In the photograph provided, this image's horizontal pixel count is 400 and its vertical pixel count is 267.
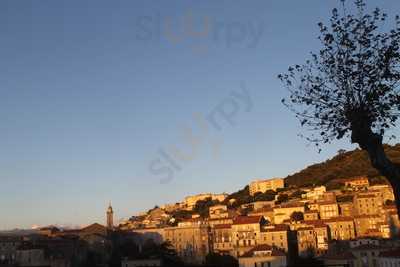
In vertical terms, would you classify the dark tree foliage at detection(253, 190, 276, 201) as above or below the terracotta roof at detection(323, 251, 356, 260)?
above

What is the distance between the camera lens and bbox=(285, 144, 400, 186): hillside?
107 m

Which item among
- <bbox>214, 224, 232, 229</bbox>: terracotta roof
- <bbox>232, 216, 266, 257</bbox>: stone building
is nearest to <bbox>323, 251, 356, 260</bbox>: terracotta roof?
<bbox>232, 216, 266, 257</bbox>: stone building

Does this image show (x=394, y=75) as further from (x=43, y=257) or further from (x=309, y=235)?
(x=43, y=257)

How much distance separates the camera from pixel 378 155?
11656 millimetres

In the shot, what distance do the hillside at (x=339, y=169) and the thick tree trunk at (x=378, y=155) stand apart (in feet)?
300

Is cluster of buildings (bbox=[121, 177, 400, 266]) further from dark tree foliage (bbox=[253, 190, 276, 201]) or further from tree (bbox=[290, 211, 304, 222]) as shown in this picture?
dark tree foliage (bbox=[253, 190, 276, 201])

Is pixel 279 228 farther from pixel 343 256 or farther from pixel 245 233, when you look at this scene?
pixel 343 256

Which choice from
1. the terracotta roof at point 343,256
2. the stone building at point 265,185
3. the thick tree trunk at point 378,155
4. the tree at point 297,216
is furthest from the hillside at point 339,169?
the thick tree trunk at point 378,155

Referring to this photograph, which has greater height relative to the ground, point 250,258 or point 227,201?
point 227,201

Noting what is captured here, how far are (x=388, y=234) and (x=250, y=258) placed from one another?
20.4 metres

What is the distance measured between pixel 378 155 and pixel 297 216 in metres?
67.5

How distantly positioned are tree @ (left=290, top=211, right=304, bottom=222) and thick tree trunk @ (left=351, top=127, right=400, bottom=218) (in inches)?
2572

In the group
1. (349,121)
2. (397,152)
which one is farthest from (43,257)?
(397,152)

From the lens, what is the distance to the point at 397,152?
110 meters
